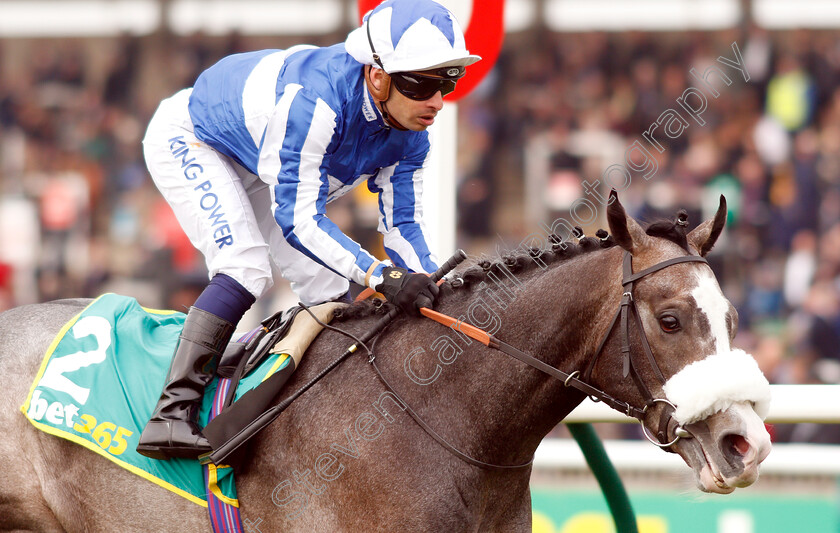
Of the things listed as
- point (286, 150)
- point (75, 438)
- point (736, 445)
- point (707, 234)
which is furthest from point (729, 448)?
point (75, 438)

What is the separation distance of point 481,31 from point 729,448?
178cm

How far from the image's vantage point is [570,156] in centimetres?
871

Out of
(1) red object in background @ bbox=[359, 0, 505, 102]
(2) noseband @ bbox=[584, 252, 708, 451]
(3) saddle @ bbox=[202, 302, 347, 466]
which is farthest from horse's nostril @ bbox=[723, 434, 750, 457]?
(1) red object in background @ bbox=[359, 0, 505, 102]

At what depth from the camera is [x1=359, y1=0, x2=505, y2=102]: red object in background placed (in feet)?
11.8

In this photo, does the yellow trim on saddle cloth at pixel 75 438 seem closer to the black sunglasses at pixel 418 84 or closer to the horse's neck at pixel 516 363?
the horse's neck at pixel 516 363

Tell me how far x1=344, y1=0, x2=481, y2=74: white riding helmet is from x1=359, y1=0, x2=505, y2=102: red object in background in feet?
1.87

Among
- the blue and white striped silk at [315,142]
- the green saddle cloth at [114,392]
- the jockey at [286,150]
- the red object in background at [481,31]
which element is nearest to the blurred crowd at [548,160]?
the red object in background at [481,31]

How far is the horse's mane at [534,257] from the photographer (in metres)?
2.76

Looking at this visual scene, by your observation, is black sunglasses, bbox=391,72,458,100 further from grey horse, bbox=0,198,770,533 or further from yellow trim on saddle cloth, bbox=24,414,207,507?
yellow trim on saddle cloth, bbox=24,414,207,507

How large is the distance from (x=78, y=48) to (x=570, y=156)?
571 centimetres

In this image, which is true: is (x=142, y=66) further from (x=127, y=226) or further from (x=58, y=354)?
(x=58, y=354)

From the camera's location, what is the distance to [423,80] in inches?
→ 119

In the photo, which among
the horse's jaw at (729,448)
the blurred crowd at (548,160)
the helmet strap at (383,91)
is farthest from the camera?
the blurred crowd at (548,160)

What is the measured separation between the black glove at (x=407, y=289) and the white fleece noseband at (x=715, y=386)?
0.79 meters
